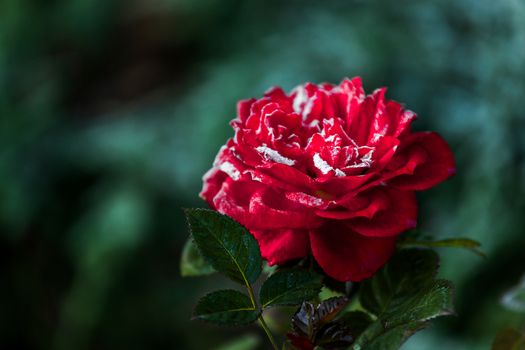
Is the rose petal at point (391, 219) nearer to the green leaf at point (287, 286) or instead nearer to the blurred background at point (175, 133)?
the green leaf at point (287, 286)

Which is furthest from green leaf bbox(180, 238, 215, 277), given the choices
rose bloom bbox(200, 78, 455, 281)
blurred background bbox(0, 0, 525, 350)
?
blurred background bbox(0, 0, 525, 350)

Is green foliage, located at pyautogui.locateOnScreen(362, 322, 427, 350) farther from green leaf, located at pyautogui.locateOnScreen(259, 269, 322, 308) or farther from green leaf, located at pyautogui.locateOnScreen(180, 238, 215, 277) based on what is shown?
green leaf, located at pyautogui.locateOnScreen(180, 238, 215, 277)

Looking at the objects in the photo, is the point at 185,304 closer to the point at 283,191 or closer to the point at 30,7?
the point at 30,7

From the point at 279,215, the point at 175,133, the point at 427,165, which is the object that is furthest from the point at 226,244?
the point at 175,133

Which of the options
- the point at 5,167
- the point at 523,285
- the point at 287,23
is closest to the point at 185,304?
the point at 5,167

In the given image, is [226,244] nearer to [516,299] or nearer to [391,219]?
[391,219]
